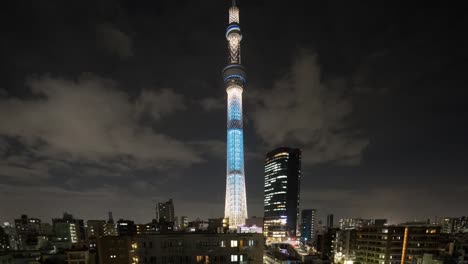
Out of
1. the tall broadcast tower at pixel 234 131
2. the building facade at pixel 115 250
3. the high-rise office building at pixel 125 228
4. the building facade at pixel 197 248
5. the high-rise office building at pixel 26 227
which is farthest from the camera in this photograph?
the high-rise office building at pixel 125 228

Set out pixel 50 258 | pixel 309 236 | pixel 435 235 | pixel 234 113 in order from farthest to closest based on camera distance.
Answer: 1. pixel 309 236
2. pixel 234 113
3. pixel 435 235
4. pixel 50 258

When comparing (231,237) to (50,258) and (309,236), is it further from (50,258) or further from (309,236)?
(309,236)

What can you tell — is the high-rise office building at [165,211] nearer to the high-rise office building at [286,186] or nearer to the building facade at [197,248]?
the high-rise office building at [286,186]

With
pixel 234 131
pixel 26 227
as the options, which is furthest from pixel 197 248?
pixel 26 227

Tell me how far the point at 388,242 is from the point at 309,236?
10834 centimetres

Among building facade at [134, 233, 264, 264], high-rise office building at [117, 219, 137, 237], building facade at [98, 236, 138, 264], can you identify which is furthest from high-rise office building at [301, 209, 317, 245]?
building facade at [134, 233, 264, 264]

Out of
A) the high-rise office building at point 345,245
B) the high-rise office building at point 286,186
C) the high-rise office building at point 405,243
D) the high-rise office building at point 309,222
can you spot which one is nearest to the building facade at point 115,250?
the high-rise office building at point 345,245

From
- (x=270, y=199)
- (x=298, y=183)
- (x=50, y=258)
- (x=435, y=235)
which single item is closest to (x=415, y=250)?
(x=435, y=235)

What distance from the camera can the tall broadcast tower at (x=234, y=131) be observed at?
261 feet

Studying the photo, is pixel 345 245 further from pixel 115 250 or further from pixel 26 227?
pixel 26 227

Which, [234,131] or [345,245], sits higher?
[234,131]

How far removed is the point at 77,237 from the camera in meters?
76.8

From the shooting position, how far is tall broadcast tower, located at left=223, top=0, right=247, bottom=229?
79625 mm

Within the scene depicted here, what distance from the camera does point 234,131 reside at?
8219cm
